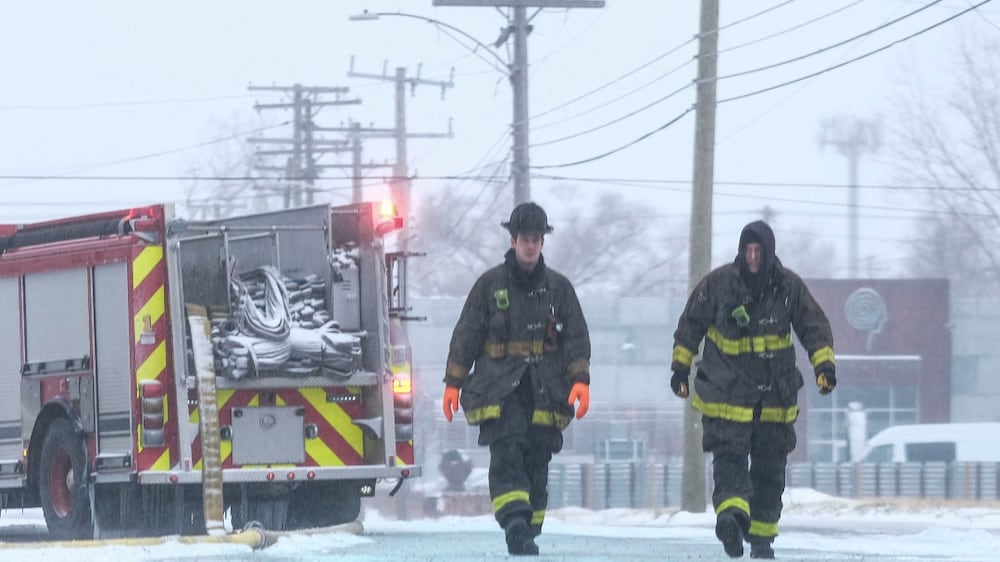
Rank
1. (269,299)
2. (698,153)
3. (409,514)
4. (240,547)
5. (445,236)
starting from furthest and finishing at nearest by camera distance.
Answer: (445,236), (409,514), (698,153), (269,299), (240,547)

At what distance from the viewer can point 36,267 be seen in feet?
41.9

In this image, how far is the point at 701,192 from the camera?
20.2m

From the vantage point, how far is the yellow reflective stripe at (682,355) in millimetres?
8773

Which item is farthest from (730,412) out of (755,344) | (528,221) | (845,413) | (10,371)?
(845,413)

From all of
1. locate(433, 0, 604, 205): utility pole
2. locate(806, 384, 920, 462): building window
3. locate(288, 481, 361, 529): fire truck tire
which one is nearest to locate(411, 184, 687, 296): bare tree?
locate(806, 384, 920, 462): building window

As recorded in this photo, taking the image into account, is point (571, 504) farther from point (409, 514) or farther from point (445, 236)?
point (445, 236)

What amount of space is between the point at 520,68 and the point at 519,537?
18.8 m

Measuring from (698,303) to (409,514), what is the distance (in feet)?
101

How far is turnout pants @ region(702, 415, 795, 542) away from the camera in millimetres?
8625


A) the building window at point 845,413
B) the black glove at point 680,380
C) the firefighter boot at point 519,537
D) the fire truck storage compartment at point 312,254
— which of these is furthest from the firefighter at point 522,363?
the building window at point 845,413

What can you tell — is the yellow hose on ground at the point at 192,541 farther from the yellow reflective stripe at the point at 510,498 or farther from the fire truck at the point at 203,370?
the yellow reflective stripe at the point at 510,498

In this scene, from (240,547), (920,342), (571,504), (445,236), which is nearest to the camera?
(240,547)

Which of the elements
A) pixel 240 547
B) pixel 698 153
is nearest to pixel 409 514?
pixel 698 153

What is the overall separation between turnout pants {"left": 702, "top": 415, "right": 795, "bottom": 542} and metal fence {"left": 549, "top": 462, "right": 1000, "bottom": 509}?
30.9 meters
